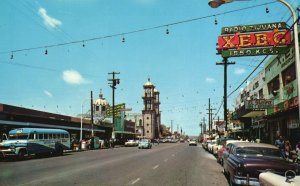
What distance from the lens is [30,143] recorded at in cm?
2753

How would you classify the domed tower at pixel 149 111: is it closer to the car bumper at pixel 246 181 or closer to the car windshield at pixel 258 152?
the car windshield at pixel 258 152

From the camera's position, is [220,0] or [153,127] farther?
[153,127]

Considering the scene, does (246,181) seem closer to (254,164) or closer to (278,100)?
(254,164)

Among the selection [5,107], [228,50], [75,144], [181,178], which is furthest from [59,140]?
[181,178]

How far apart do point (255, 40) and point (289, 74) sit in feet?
20.2

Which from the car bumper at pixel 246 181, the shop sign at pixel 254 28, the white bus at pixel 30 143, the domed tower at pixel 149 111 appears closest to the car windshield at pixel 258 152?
the car bumper at pixel 246 181

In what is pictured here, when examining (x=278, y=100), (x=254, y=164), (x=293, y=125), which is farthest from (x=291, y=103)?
(x=254, y=164)

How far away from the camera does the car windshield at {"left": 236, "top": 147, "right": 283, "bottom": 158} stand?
1169cm

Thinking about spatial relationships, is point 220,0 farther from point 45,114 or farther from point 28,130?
point 45,114

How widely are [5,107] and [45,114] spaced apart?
10696 mm

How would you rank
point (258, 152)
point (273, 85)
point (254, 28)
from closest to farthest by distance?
1. point (258, 152)
2. point (254, 28)
3. point (273, 85)

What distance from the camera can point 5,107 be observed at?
119ft

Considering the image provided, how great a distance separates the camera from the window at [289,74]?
24356mm

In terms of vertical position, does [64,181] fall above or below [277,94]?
below
